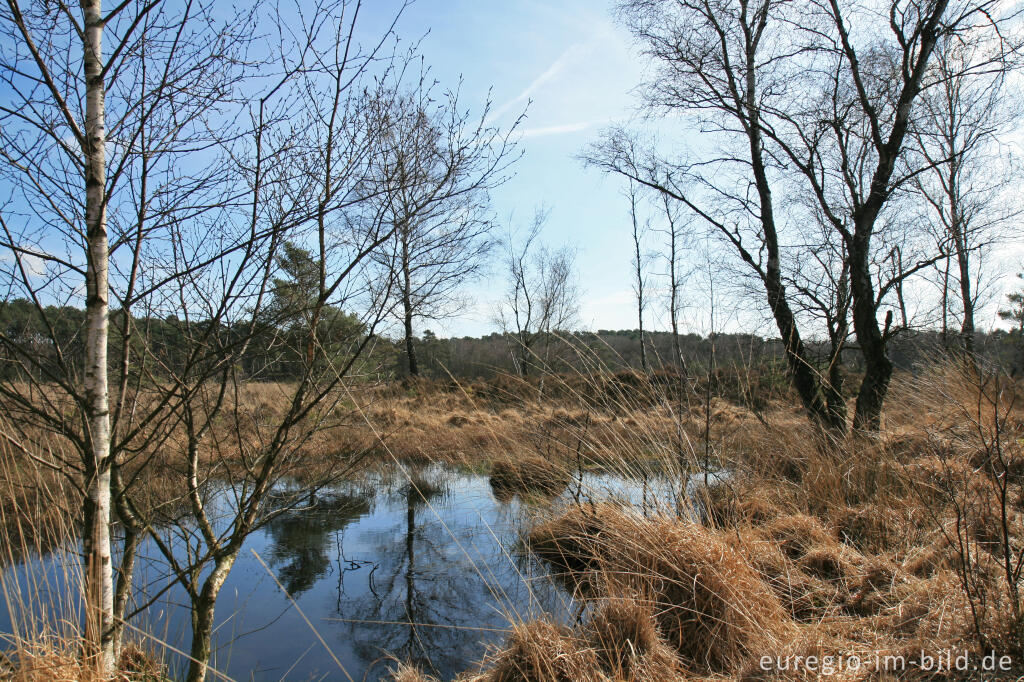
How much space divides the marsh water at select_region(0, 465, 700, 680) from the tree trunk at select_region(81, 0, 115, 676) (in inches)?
14.6

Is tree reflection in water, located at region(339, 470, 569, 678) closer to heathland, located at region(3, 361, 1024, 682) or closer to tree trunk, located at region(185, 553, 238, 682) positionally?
heathland, located at region(3, 361, 1024, 682)

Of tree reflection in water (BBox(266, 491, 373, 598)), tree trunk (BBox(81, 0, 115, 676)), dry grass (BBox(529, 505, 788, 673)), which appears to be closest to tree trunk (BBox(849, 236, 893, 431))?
dry grass (BBox(529, 505, 788, 673))

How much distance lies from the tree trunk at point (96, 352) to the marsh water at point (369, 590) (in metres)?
0.37

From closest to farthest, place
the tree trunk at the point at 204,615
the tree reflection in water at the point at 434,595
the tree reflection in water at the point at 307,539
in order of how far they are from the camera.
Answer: the tree trunk at the point at 204,615 < the tree reflection in water at the point at 434,595 < the tree reflection in water at the point at 307,539

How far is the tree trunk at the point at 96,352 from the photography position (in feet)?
6.16

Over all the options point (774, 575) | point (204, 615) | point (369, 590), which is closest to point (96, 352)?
point (204, 615)

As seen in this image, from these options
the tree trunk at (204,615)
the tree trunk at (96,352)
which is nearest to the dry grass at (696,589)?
the tree trunk at (204,615)

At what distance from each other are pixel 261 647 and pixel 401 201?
115 inches

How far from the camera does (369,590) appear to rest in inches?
170

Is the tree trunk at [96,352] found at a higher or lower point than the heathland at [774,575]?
higher

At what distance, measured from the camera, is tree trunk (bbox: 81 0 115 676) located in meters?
1.88

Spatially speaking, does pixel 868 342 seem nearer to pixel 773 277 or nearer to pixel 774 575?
pixel 773 277

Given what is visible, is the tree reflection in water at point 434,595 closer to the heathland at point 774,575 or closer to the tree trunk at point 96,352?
the heathland at point 774,575

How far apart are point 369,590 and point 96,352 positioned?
308cm
